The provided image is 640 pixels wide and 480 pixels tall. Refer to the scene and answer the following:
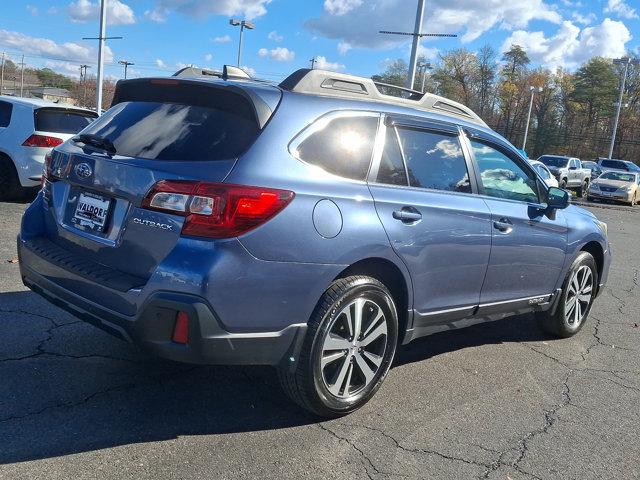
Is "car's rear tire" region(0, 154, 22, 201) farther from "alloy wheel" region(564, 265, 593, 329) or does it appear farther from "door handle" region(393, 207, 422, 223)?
"alloy wheel" region(564, 265, 593, 329)

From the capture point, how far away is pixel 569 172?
30.1 m

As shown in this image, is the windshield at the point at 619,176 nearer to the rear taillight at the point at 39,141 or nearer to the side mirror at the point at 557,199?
the rear taillight at the point at 39,141

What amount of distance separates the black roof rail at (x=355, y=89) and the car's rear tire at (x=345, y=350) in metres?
1.07

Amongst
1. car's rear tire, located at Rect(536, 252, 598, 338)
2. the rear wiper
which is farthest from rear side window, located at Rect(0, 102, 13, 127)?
car's rear tire, located at Rect(536, 252, 598, 338)

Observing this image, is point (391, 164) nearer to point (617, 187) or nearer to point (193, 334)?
point (193, 334)

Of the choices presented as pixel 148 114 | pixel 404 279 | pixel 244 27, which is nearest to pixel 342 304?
pixel 404 279

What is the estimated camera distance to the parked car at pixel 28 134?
912 cm

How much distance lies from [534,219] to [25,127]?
7.71 m

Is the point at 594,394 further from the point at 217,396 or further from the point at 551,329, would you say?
the point at 217,396

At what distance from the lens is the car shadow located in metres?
2.94

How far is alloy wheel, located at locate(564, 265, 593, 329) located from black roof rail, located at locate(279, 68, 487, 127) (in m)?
Answer: 1.99

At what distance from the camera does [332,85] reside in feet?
11.4

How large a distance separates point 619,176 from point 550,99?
61221 millimetres

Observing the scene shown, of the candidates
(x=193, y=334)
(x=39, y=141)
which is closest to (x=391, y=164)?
(x=193, y=334)
